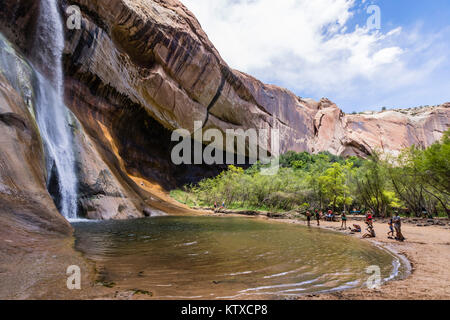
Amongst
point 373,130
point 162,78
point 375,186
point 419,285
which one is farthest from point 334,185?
point 373,130

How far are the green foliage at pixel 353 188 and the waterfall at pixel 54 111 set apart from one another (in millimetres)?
19589

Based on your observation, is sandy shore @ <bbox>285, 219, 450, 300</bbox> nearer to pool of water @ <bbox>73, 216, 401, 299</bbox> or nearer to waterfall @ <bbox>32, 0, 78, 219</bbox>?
pool of water @ <bbox>73, 216, 401, 299</bbox>

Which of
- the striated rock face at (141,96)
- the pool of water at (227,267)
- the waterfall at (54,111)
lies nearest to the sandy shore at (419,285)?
the pool of water at (227,267)

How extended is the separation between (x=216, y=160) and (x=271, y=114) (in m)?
14.7

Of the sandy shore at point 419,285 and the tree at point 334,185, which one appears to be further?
the tree at point 334,185

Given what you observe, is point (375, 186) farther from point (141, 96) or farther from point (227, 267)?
point (141, 96)

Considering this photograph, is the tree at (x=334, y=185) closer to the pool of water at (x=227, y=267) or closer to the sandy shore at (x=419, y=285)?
the pool of water at (x=227, y=267)

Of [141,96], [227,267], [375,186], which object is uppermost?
[141,96]

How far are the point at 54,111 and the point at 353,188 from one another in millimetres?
29142

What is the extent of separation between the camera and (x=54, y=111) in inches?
658

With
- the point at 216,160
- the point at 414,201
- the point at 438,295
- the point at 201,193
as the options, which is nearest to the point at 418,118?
the point at 414,201

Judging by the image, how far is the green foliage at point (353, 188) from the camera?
21.4m
